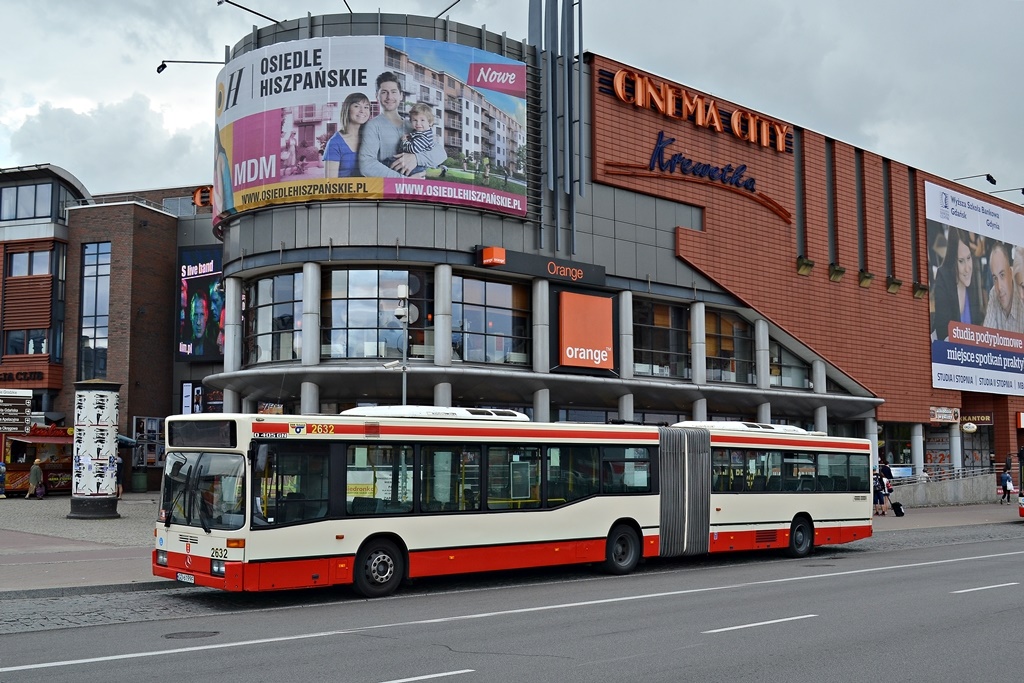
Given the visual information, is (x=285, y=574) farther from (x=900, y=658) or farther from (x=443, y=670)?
(x=900, y=658)

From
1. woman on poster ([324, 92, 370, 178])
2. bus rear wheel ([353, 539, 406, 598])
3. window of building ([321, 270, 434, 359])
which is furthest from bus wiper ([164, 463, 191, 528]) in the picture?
woman on poster ([324, 92, 370, 178])

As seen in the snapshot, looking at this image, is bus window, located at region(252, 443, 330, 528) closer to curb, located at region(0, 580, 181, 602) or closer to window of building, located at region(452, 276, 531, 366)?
curb, located at region(0, 580, 181, 602)

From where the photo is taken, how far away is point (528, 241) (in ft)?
123

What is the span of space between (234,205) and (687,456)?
21449 millimetres

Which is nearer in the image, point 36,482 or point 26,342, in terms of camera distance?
point 36,482

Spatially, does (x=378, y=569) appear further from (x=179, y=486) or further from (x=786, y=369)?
(x=786, y=369)

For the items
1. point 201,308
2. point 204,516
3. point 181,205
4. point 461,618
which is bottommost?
point 461,618

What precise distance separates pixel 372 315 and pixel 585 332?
836cm

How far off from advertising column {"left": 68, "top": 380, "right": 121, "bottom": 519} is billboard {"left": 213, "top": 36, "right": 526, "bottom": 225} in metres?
8.94

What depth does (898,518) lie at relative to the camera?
36.8m

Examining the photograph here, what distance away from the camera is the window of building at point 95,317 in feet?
170

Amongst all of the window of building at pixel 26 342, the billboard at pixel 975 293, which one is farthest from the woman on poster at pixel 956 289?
the window of building at pixel 26 342

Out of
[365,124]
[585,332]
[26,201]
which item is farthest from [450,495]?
[26,201]

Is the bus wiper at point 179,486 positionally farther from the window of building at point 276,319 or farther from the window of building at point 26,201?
the window of building at point 26,201
